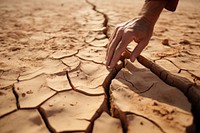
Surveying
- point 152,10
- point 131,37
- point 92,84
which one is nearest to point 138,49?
point 131,37

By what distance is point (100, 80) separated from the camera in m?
1.37

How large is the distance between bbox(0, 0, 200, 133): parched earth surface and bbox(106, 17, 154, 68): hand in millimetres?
214

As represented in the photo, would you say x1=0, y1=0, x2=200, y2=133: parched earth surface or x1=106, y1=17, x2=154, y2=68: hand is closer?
x1=0, y1=0, x2=200, y2=133: parched earth surface

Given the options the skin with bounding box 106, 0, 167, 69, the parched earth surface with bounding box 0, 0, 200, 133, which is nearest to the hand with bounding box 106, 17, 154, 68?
the skin with bounding box 106, 0, 167, 69

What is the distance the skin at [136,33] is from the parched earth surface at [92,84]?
0.72 ft

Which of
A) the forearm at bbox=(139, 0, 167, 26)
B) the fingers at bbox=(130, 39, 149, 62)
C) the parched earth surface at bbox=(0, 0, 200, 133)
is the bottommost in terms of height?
the parched earth surface at bbox=(0, 0, 200, 133)

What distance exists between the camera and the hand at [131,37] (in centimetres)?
118

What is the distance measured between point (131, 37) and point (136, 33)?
4 centimetres

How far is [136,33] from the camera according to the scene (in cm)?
118

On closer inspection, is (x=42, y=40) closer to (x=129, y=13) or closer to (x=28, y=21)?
(x=28, y=21)

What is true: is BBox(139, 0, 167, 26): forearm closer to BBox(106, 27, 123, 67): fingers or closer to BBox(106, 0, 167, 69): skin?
BBox(106, 0, 167, 69): skin

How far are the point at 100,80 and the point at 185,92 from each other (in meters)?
0.57

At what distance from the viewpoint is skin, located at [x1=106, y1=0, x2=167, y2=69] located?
1183 millimetres

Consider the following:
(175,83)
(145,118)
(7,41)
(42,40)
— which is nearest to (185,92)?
(175,83)
